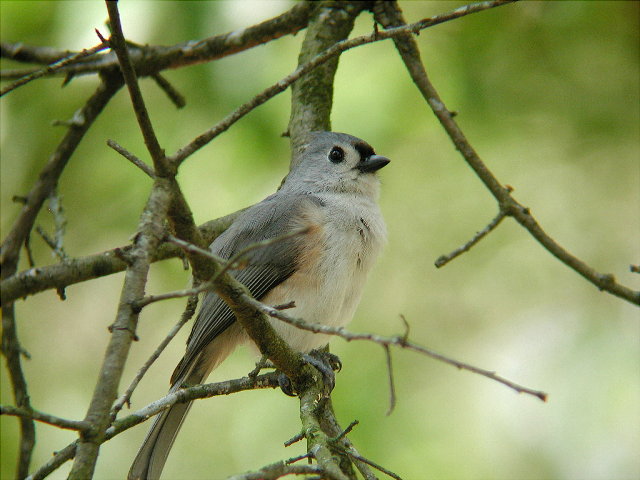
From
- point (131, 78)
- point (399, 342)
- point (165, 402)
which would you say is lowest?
point (399, 342)

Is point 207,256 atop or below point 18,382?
below

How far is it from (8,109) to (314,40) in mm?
2267

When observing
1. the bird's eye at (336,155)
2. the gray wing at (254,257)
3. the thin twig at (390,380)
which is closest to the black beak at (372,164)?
the bird's eye at (336,155)

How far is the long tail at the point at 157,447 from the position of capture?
323 cm

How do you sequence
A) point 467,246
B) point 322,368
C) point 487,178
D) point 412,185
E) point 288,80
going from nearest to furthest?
point 288,80 < point 467,246 < point 487,178 < point 322,368 < point 412,185

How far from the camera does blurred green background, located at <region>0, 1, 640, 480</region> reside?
4.61m

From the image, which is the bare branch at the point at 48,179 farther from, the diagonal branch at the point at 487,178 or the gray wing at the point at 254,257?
the diagonal branch at the point at 487,178

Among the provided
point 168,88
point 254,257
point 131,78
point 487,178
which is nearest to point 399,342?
point 131,78

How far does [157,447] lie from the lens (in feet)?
10.8

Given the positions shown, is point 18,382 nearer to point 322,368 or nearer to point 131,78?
point 322,368

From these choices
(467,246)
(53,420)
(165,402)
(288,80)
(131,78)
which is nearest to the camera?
(53,420)

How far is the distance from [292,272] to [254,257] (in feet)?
0.74

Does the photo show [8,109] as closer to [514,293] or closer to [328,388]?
[328,388]

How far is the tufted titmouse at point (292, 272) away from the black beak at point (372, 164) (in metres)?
0.32
